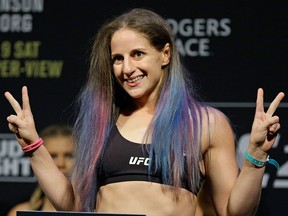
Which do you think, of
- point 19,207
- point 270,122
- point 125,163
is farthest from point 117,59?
point 19,207

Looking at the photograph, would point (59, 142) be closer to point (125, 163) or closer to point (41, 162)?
point (41, 162)

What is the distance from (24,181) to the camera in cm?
383

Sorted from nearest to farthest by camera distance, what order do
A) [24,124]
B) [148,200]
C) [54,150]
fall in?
[148,200]
[24,124]
[54,150]

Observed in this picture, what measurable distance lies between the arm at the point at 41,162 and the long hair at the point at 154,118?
0.21ft

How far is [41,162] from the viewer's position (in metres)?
2.76

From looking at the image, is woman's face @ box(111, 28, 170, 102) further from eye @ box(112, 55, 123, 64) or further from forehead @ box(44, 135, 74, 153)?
forehead @ box(44, 135, 74, 153)

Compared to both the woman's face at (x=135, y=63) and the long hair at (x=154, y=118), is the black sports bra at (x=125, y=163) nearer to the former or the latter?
the long hair at (x=154, y=118)

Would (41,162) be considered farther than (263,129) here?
Yes

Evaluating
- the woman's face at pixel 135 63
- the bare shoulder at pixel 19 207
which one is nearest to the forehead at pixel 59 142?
the bare shoulder at pixel 19 207

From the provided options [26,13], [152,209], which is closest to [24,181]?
[26,13]

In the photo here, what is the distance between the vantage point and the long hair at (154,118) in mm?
2646

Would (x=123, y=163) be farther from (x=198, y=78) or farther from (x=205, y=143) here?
(x=198, y=78)

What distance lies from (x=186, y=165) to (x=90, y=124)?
0.40 meters

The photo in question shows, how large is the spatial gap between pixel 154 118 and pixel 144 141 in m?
0.10
